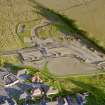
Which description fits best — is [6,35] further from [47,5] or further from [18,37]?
[47,5]

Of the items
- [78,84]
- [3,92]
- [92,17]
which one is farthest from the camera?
[3,92]

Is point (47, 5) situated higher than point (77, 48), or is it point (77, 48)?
point (47, 5)

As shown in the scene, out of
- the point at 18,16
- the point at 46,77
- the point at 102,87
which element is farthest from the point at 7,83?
the point at 102,87

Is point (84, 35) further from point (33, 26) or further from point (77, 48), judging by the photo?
point (33, 26)

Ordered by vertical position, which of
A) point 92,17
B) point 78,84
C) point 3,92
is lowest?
point 3,92

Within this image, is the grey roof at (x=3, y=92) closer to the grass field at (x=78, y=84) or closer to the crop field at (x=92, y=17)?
the grass field at (x=78, y=84)

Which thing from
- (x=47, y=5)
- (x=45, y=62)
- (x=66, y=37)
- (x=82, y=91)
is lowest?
(x=82, y=91)

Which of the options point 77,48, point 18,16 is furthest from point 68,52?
point 18,16

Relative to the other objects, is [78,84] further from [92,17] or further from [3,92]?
[3,92]

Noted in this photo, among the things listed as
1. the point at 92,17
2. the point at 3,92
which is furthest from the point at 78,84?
the point at 3,92

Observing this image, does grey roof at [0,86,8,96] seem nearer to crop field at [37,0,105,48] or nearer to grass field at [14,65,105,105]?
grass field at [14,65,105,105]
